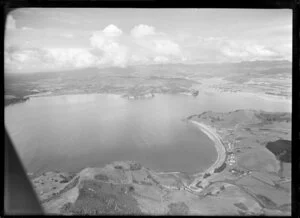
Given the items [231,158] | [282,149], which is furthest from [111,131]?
[282,149]

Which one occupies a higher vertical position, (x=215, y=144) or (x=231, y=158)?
(x=215, y=144)

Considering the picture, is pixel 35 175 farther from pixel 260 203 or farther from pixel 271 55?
pixel 271 55

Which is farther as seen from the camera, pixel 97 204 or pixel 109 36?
pixel 109 36

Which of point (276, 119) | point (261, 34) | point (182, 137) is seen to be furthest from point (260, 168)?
point (261, 34)

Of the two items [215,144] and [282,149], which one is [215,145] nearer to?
[215,144]

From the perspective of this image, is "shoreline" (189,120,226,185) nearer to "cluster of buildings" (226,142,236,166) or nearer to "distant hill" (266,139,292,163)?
A: "cluster of buildings" (226,142,236,166)

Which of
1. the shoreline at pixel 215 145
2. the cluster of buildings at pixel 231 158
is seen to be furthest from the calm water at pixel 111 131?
the cluster of buildings at pixel 231 158
